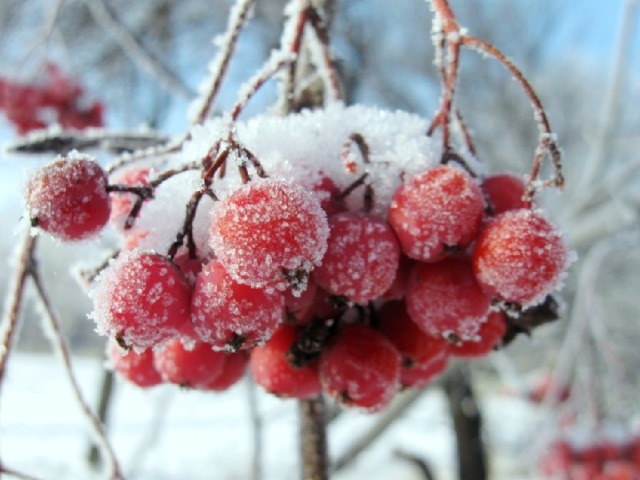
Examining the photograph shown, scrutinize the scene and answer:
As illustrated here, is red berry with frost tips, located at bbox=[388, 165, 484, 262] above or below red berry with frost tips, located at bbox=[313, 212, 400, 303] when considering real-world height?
above

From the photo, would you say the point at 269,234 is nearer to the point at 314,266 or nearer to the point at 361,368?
the point at 314,266

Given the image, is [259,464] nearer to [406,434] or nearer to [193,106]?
[193,106]

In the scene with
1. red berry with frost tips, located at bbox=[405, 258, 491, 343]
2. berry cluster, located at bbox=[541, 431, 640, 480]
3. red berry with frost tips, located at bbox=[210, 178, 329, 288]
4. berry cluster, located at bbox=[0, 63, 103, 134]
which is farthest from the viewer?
berry cluster, located at bbox=[0, 63, 103, 134]

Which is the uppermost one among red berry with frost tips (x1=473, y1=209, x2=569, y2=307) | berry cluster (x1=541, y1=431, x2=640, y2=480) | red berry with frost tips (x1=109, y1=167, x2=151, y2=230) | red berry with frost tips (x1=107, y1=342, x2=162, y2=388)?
berry cluster (x1=541, y1=431, x2=640, y2=480)

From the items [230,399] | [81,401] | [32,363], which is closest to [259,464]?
[81,401]

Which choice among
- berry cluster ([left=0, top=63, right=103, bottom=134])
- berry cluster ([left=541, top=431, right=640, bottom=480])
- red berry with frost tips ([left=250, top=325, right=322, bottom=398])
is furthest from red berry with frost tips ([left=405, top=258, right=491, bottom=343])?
berry cluster ([left=0, top=63, right=103, bottom=134])

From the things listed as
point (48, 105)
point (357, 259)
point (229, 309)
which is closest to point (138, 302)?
point (229, 309)

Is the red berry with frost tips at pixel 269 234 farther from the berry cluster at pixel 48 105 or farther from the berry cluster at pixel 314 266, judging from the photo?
the berry cluster at pixel 48 105

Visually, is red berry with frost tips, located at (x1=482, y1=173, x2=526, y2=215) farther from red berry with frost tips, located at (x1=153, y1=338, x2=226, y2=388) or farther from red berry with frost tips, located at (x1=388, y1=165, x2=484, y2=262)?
red berry with frost tips, located at (x1=153, y1=338, x2=226, y2=388)
